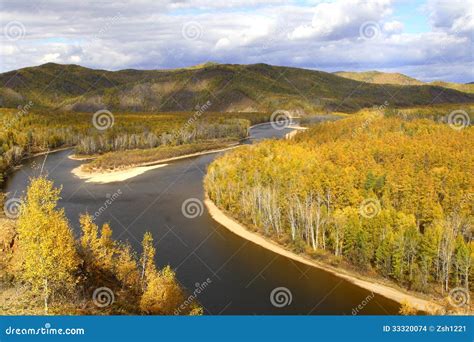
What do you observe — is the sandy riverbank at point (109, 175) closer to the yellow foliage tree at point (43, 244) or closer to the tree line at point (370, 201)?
the tree line at point (370, 201)

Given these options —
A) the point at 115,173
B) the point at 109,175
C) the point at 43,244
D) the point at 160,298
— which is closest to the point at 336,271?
the point at 160,298

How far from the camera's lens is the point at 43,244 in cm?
2258

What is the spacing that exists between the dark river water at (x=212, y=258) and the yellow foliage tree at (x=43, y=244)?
20.4ft

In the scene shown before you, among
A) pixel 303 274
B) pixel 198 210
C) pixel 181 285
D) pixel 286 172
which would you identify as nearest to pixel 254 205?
pixel 286 172

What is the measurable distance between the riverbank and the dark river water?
88 cm

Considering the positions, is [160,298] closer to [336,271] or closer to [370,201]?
[336,271]

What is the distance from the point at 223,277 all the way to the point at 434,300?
21358mm

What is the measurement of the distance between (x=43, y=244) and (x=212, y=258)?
32848 mm

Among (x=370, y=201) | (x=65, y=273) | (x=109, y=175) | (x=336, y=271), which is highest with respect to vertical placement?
(x=65, y=273)

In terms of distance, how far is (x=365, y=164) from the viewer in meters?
69.2

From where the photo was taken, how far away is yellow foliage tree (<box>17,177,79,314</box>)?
22.8 metres

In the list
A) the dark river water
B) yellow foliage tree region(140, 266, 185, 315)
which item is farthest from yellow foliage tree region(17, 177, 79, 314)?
yellow foliage tree region(140, 266, 185, 315)

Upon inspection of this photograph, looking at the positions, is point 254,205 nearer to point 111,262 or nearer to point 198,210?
point 198,210

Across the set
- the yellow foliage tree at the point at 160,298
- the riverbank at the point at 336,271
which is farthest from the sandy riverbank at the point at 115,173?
the yellow foliage tree at the point at 160,298
